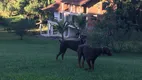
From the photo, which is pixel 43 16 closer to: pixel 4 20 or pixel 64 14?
pixel 4 20

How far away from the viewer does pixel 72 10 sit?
2020 inches

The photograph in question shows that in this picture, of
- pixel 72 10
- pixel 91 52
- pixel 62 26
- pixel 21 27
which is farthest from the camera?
pixel 21 27

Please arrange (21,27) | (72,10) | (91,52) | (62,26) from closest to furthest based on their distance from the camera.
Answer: (91,52)
(62,26)
(72,10)
(21,27)

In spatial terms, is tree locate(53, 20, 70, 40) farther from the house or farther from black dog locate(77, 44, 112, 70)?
black dog locate(77, 44, 112, 70)

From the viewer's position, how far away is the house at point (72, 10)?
4448 centimetres

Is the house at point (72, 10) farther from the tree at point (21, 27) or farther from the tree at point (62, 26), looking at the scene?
the tree at point (21, 27)

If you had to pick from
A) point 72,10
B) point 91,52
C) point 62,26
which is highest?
point 72,10

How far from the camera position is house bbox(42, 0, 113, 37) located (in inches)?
1751

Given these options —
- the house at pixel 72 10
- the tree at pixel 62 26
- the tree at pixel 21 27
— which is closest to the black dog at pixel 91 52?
the house at pixel 72 10

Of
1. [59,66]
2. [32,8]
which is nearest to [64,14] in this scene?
Result: [32,8]

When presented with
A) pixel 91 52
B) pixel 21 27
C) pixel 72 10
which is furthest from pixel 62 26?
pixel 91 52

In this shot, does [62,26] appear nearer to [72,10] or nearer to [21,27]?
[72,10]

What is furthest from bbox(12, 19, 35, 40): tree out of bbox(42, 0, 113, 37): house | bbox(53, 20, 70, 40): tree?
bbox(53, 20, 70, 40): tree

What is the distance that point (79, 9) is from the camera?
49.2 m
